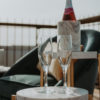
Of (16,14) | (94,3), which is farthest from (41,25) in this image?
(94,3)

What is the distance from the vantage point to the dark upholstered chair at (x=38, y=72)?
1.84 m

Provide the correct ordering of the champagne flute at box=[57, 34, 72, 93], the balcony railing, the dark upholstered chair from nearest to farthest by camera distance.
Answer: the champagne flute at box=[57, 34, 72, 93]
the dark upholstered chair
the balcony railing

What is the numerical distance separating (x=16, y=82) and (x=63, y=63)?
Answer: 0.90 metres

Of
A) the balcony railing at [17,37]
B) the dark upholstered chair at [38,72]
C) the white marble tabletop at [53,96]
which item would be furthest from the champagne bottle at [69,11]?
the balcony railing at [17,37]

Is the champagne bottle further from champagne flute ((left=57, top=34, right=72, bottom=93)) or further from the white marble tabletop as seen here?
the white marble tabletop

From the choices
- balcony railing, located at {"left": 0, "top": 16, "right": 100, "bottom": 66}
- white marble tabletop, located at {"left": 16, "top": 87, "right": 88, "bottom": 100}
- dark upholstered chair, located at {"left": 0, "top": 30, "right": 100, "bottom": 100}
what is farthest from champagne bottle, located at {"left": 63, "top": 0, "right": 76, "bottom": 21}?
balcony railing, located at {"left": 0, "top": 16, "right": 100, "bottom": 66}

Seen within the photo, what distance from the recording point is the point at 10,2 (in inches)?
172

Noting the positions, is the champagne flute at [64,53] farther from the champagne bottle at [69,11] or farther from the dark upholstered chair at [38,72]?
the dark upholstered chair at [38,72]

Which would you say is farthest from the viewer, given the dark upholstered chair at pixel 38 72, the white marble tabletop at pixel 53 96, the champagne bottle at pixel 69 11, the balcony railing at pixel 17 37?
the balcony railing at pixel 17 37

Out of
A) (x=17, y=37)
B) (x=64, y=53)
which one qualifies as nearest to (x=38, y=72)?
(x=64, y=53)

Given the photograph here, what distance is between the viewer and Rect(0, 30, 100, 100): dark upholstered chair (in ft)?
6.04

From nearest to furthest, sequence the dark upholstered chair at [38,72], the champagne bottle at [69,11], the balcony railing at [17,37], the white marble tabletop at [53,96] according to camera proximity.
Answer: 1. the white marble tabletop at [53,96]
2. the champagne bottle at [69,11]
3. the dark upholstered chair at [38,72]
4. the balcony railing at [17,37]

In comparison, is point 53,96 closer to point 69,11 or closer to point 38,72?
point 69,11

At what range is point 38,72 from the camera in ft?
8.71
